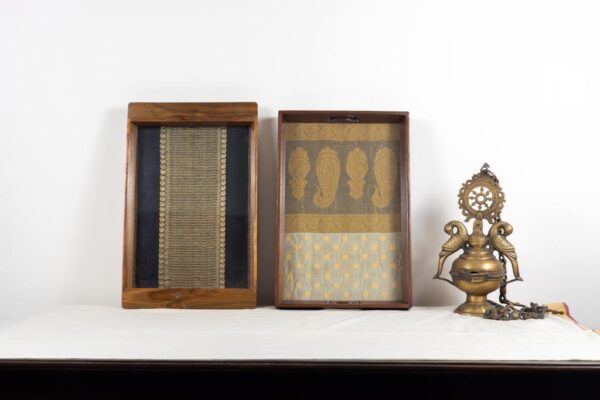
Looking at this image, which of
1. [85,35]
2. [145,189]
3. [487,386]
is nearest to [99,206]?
[145,189]

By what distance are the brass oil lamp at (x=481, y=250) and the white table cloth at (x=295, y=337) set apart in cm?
7

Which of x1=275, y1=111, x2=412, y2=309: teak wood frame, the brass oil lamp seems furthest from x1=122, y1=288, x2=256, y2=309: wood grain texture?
the brass oil lamp

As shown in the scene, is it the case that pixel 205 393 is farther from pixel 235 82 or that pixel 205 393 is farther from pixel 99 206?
pixel 235 82

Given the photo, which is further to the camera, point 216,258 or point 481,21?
point 481,21

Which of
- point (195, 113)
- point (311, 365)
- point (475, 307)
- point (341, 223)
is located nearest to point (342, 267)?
point (341, 223)

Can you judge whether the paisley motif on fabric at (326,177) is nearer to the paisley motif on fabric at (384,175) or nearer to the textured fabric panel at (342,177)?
the textured fabric panel at (342,177)

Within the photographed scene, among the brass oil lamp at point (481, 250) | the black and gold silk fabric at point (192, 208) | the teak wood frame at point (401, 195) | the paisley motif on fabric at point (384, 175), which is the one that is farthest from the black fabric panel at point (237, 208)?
the brass oil lamp at point (481, 250)

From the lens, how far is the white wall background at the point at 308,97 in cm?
177

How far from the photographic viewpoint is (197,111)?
1.69 metres

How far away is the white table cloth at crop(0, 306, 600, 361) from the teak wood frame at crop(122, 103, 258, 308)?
3.1 inches

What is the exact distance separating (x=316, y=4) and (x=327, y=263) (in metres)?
0.83

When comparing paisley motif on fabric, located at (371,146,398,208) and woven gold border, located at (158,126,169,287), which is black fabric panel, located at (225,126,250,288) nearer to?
woven gold border, located at (158,126,169,287)

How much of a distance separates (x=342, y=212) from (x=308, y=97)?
388 millimetres

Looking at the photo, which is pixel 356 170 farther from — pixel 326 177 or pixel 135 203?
pixel 135 203
